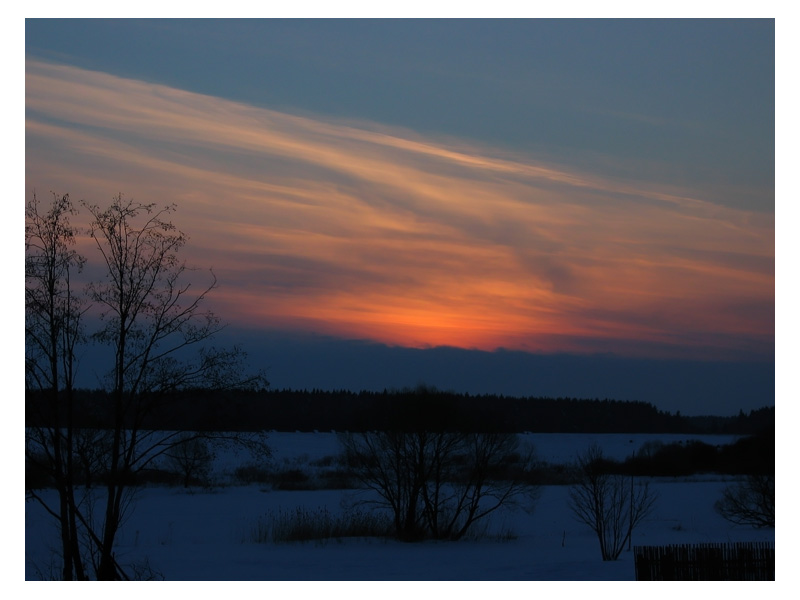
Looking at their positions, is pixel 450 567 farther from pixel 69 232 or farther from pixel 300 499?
pixel 300 499

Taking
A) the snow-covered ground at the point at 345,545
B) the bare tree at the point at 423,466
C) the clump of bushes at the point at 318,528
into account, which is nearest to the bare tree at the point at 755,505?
the snow-covered ground at the point at 345,545

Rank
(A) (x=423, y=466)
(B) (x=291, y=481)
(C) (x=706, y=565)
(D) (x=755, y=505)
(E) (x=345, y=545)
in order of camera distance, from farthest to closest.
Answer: (B) (x=291, y=481) → (D) (x=755, y=505) → (A) (x=423, y=466) → (E) (x=345, y=545) → (C) (x=706, y=565)

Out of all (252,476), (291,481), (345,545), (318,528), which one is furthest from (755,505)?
(252,476)

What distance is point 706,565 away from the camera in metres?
15.6

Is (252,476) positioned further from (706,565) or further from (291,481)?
(706,565)

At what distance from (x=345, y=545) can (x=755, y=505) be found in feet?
58.2

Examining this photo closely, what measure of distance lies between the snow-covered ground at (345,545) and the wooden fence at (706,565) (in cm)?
146

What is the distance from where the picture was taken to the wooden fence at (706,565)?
15453 millimetres

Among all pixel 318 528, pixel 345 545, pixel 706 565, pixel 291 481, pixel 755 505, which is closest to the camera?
pixel 706 565

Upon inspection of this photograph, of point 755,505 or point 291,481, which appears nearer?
point 755,505

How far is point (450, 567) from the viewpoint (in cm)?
2131

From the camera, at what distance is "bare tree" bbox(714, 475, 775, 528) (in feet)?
95.8

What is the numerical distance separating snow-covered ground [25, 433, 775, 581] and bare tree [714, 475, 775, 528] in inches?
21.1
